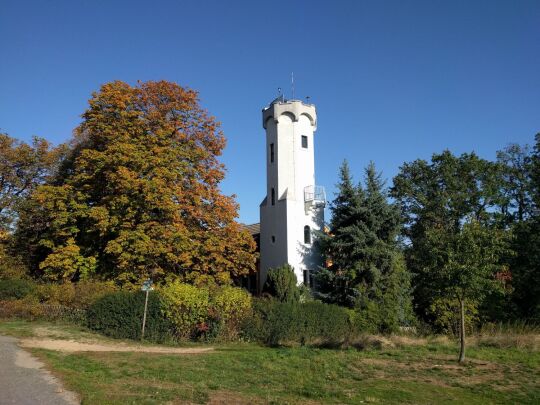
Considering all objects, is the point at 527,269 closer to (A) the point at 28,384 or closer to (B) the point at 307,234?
(B) the point at 307,234

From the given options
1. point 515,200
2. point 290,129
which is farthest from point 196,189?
point 515,200

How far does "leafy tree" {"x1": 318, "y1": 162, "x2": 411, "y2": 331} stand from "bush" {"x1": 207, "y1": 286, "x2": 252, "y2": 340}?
7.66m

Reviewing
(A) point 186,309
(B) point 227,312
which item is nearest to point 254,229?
(B) point 227,312

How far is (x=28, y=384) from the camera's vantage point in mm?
10094

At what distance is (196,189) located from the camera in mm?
27672

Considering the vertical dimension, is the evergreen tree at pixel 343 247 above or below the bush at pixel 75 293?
above

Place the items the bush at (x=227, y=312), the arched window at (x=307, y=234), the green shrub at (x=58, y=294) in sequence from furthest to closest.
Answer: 1. the arched window at (x=307, y=234)
2. the green shrub at (x=58, y=294)
3. the bush at (x=227, y=312)

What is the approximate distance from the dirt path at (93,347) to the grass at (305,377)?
157 cm

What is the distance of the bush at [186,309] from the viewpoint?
69.2 ft

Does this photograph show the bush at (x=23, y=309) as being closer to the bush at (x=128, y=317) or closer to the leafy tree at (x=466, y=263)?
the bush at (x=128, y=317)

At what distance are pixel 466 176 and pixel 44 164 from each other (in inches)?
1193

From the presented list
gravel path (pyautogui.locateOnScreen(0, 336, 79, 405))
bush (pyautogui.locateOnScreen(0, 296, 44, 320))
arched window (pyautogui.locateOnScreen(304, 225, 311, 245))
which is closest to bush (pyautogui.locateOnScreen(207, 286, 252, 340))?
bush (pyautogui.locateOnScreen(0, 296, 44, 320))

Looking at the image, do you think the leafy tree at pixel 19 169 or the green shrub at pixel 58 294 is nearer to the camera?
the green shrub at pixel 58 294

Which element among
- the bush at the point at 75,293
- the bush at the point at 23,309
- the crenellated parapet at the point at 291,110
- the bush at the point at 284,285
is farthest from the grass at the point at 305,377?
the crenellated parapet at the point at 291,110
